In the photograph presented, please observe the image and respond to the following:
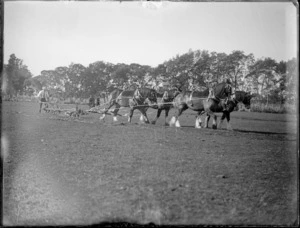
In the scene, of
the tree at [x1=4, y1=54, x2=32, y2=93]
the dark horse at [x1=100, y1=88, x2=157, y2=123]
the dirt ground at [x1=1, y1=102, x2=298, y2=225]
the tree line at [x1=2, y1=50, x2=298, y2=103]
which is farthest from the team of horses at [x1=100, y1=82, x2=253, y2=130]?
the tree at [x1=4, y1=54, x2=32, y2=93]

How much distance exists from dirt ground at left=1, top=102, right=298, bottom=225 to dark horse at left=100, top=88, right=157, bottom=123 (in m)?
0.32

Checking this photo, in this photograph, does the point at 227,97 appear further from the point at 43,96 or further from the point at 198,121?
the point at 43,96

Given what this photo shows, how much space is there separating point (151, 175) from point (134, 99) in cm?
112

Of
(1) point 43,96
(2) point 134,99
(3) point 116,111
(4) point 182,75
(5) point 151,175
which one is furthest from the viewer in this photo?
(3) point 116,111

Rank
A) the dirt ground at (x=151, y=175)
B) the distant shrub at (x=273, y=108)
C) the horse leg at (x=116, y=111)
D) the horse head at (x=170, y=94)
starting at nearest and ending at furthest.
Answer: the dirt ground at (x=151, y=175) < the distant shrub at (x=273, y=108) < the horse head at (x=170, y=94) < the horse leg at (x=116, y=111)

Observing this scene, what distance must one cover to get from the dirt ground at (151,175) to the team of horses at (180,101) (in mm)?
228

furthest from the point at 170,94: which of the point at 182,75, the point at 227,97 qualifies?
the point at 227,97

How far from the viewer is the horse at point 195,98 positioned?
110 inches

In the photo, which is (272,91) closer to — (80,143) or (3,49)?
(80,143)

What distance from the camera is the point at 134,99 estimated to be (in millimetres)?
3043

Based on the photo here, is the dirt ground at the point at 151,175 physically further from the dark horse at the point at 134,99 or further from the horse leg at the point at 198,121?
the dark horse at the point at 134,99

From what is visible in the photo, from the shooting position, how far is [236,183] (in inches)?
91.0

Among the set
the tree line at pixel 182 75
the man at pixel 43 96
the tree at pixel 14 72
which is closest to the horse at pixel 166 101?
the tree line at pixel 182 75

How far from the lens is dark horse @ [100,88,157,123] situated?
2.96 metres
